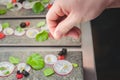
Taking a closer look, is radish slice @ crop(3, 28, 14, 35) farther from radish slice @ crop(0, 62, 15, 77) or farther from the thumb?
the thumb

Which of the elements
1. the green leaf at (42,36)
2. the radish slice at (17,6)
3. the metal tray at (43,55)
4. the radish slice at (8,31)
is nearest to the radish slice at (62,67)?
the metal tray at (43,55)

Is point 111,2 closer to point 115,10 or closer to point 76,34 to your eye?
Result: point 76,34

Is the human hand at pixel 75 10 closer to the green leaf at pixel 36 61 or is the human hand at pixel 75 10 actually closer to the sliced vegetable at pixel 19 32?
the green leaf at pixel 36 61

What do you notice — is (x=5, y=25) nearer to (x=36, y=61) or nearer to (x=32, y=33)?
(x=32, y=33)

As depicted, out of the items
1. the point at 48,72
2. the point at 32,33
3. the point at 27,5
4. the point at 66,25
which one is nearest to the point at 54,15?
the point at 66,25

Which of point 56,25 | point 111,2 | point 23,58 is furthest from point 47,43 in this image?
point 111,2
